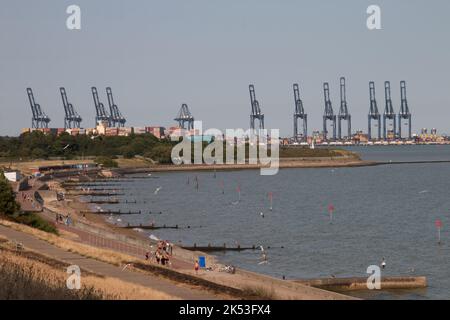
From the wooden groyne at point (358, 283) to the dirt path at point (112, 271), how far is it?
6.32 metres

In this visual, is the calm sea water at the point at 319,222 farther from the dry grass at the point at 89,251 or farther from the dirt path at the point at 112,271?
the dirt path at the point at 112,271

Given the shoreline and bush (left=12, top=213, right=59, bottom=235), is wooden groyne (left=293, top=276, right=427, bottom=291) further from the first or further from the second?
bush (left=12, top=213, right=59, bottom=235)

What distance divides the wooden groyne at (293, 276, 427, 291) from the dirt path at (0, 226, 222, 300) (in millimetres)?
6323

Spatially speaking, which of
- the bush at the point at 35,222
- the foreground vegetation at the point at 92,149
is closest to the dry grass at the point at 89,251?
the bush at the point at 35,222

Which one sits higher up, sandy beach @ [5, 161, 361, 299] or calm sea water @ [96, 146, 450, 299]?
sandy beach @ [5, 161, 361, 299]

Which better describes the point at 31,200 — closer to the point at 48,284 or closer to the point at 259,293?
the point at 259,293

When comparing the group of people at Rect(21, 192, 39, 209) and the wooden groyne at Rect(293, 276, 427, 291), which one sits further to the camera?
the group of people at Rect(21, 192, 39, 209)

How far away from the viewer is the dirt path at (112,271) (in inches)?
727

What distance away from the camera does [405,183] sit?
3752 inches

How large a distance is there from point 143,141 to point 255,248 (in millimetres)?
117856

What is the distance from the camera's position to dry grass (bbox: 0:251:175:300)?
13.6 m

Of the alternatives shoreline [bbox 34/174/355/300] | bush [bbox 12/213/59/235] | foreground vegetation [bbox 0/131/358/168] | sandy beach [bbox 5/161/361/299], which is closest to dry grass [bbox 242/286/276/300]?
sandy beach [bbox 5/161/361/299]

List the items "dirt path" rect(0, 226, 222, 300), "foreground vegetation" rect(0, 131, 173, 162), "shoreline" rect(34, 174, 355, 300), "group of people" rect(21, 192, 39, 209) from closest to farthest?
1. "dirt path" rect(0, 226, 222, 300)
2. "shoreline" rect(34, 174, 355, 300)
3. "group of people" rect(21, 192, 39, 209)
4. "foreground vegetation" rect(0, 131, 173, 162)

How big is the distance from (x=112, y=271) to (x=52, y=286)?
6188 mm
